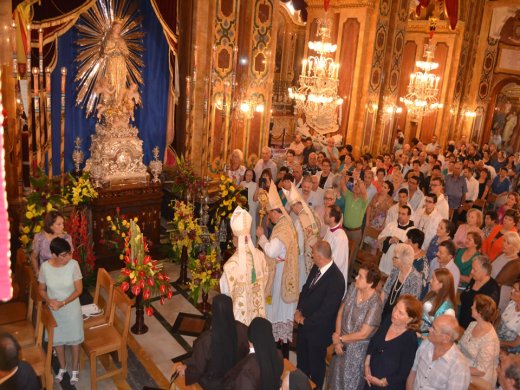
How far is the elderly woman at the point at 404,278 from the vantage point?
189 inches

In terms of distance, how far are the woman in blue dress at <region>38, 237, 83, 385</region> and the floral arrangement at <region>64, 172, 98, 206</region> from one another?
2.09 metres

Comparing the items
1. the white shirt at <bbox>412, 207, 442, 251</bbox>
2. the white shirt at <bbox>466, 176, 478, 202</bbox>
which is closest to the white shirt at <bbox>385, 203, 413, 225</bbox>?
the white shirt at <bbox>412, 207, 442, 251</bbox>

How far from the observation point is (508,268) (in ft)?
19.3

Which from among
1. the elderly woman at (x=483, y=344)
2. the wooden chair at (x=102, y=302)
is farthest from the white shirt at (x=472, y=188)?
the wooden chair at (x=102, y=302)

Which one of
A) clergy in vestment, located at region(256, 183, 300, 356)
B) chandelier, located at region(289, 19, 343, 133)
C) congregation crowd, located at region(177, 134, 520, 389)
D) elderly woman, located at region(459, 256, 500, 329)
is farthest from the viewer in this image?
chandelier, located at region(289, 19, 343, 133)

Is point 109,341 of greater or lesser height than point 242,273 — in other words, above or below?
below

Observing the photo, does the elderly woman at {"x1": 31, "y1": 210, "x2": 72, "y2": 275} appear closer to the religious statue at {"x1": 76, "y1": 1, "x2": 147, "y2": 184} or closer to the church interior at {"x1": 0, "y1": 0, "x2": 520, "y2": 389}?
the church interior at {"x1": 0, "y1": 0, "x2": 520, "y2": 389}

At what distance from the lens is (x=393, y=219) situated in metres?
7.37

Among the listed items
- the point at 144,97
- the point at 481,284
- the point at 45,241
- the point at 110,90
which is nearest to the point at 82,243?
the point at 45,241

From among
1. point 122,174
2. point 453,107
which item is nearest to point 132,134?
point 122,174

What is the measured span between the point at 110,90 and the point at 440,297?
6.01 m

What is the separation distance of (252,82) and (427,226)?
5388 millimetres

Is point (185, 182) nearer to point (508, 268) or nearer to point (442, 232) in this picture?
point (442, 232)

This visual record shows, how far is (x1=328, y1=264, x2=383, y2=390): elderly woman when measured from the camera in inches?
173
